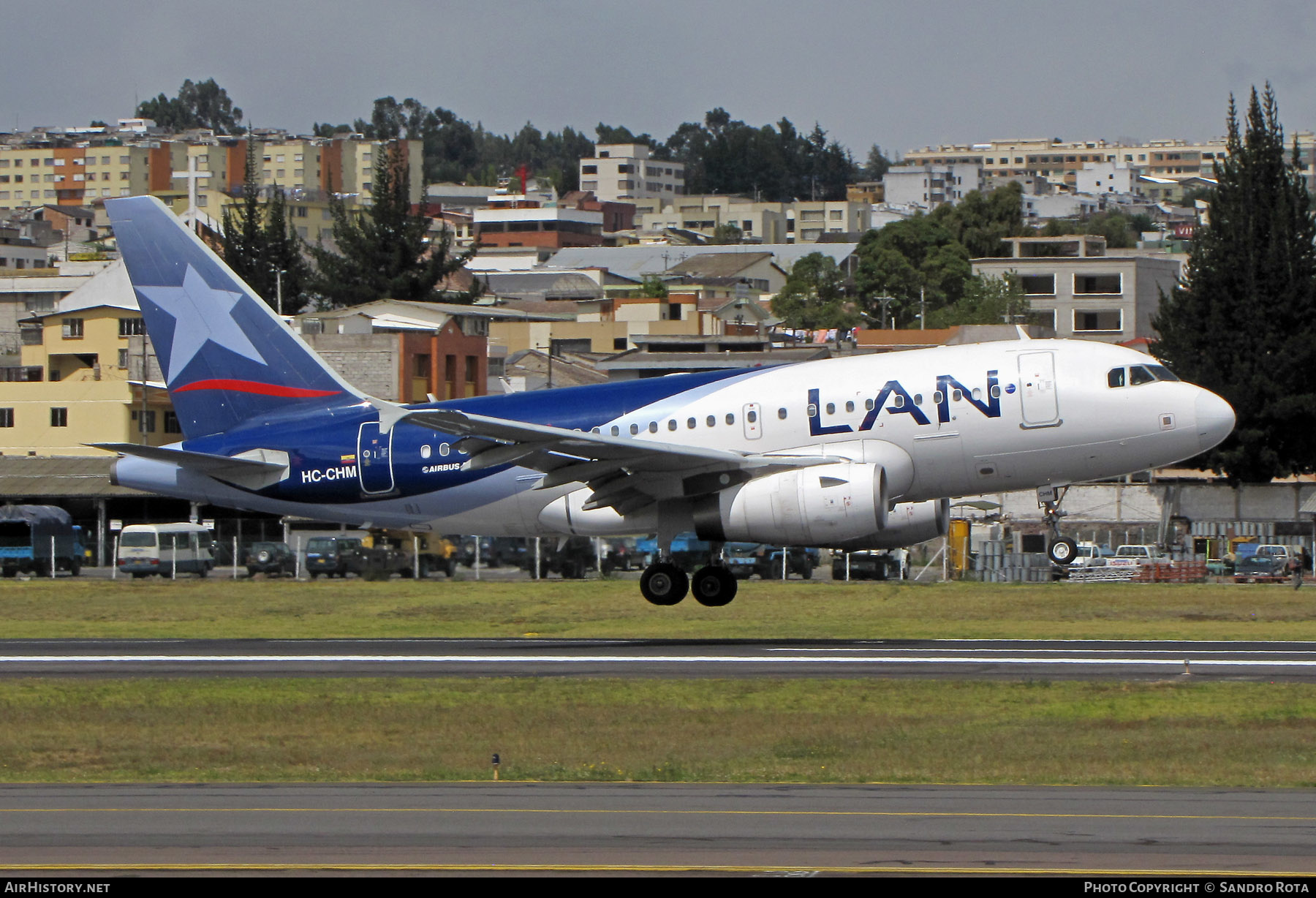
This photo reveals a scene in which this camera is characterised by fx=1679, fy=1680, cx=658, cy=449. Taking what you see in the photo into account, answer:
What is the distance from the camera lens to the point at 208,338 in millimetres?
38781

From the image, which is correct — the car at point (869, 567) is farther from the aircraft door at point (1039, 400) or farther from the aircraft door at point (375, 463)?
the aircraft door at point (1039, 400)

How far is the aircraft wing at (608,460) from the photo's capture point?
107ft

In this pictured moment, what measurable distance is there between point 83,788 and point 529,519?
18.0 meters

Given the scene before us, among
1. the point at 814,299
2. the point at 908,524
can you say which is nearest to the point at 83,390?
the point at 908,524

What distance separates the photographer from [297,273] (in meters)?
140

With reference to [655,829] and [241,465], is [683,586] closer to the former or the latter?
[241,465]

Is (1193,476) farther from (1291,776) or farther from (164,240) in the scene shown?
(1291,776)

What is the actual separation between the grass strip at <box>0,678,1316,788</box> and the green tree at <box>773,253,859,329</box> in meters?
136

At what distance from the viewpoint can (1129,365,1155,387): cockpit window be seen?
33969mm

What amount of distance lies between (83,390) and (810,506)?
69.9 meters

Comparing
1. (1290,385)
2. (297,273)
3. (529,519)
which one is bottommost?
(529,519)

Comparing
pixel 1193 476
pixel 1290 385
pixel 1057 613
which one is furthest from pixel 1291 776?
pixel 1193 476

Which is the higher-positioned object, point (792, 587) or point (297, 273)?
point (297, 273)

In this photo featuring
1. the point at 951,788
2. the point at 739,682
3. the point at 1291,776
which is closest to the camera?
the point at 951,788
